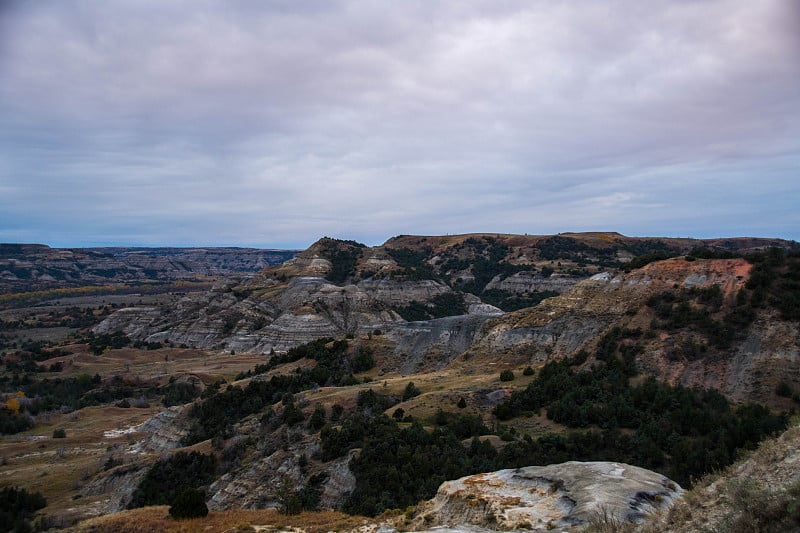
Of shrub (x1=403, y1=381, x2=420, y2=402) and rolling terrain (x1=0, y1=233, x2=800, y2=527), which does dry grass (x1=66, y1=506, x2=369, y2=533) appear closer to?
rolling terrain (x1=0, y1=233, x2=800, y2=527)

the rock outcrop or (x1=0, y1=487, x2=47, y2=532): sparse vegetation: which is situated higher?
the rock outcrop

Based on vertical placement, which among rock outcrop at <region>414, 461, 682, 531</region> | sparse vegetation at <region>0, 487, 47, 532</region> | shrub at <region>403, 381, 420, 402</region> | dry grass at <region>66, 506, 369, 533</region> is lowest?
sparse vegetation at <region>0, 487, 47, 532</region>

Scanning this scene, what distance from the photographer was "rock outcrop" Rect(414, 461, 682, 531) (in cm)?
1372

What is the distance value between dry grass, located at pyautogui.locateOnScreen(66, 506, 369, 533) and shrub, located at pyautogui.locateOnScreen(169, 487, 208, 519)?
1.00ft

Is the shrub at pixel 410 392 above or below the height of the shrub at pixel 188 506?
below

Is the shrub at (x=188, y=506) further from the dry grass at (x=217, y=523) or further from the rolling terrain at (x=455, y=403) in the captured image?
the rolling terrain at (x=455, y=403)

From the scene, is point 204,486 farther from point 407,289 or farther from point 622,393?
point 407,289

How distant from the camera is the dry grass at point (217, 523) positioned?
57.2ft

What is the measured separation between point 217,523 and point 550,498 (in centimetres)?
1275

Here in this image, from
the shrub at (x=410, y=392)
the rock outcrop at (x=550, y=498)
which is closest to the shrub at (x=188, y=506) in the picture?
the rock outcrop at (x=550, y=498)

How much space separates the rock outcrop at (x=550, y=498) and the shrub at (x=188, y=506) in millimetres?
9467

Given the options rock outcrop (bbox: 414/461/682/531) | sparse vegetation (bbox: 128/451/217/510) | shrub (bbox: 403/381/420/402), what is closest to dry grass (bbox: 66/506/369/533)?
rock outcrop (bbox: 414/461/682/531)

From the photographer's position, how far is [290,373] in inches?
2248

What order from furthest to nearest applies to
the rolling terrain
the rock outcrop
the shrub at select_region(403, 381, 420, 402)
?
the shrub at select_region(403, 381, 420, 402) < the rolling terrain < the rock outcrop
